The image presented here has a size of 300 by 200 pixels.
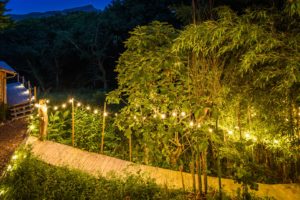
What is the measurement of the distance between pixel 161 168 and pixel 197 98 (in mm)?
2323

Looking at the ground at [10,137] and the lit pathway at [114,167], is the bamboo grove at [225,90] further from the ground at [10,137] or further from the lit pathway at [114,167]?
the ground at [10,137]

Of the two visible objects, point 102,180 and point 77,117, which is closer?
point 102,180

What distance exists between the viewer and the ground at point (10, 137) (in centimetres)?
754

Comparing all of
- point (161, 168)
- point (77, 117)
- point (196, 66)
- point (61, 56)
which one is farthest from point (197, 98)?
point (61, 56)

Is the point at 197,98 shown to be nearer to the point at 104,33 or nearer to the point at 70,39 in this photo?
the point at 104,33

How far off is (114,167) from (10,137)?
481 centimetres

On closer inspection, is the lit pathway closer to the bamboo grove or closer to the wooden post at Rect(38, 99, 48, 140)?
the wooden post at Rect(38, 99, 48, 140)

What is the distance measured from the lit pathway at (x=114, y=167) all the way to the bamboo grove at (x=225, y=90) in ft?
1.74

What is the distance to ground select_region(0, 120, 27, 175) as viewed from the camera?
24.7 ft

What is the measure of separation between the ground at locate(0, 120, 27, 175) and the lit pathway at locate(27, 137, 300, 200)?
0.68 meters

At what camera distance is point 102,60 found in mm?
21797

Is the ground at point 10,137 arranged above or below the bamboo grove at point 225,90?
below

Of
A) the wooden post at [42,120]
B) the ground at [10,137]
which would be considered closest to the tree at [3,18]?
the wooden post at [42,120]

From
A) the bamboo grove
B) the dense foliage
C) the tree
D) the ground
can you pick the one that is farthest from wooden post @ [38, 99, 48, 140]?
the tree
